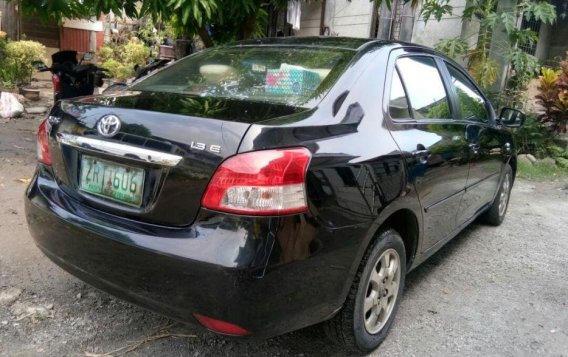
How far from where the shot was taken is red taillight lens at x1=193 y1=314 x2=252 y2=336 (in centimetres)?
186

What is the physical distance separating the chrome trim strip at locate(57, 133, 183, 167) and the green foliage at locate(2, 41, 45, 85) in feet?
27.8

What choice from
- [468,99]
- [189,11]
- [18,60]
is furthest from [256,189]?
[18,60]

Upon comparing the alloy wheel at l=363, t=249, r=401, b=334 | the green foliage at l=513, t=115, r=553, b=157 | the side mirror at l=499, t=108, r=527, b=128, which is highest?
the side mirror at l=499, t=108, r=527, b=128

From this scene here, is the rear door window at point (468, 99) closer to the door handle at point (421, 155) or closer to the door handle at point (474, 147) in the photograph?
the door handle at point (474, 147)

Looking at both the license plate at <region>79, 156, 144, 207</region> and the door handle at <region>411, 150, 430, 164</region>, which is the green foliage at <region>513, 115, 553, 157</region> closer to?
the door handle at <region>411, 150, 430, 164</region>

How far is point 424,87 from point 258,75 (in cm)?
105

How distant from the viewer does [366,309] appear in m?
2.46

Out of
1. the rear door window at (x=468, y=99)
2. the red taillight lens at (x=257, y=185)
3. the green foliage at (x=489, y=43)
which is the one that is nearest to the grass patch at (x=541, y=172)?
the green foliage at (x=489, y=43)

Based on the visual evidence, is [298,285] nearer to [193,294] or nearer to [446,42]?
[193,294]

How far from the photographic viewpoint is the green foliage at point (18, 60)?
952 centimetres

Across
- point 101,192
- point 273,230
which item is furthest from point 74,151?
point 273,230

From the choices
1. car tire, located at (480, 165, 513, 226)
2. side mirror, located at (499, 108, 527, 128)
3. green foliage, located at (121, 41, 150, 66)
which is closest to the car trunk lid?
side mirror, located at (499, 108, 527, 128)

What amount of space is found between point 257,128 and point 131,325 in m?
1.40

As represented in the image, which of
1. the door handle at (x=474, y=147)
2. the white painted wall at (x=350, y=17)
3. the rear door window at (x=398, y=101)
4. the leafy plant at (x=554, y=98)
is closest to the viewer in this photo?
the rear door window at (x=398, y=101)
